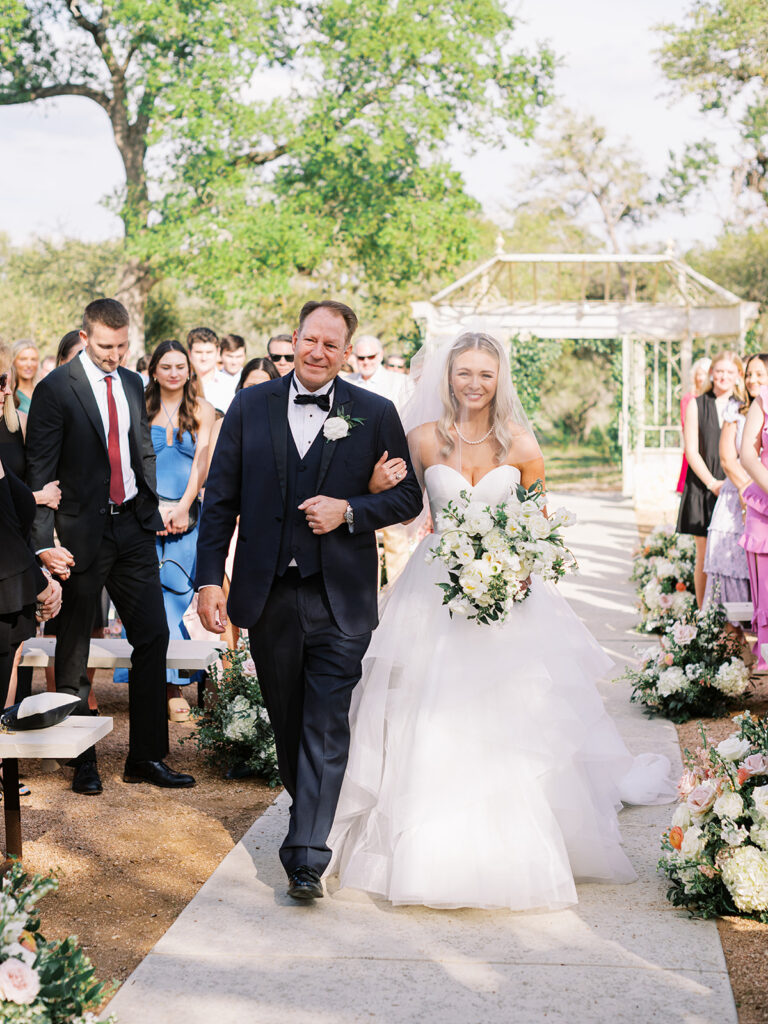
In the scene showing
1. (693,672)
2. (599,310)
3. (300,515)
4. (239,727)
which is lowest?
(693,672)

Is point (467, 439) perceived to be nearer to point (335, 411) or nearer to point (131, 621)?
point (335, 411)

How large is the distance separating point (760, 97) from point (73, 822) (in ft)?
99.6

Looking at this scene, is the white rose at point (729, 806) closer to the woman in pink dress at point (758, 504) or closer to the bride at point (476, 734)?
the bride at point (476, 734)

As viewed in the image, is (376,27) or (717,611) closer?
(717,611)

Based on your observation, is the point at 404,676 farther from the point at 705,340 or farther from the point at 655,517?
the point at 705,340

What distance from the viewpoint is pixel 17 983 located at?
287 centimetres

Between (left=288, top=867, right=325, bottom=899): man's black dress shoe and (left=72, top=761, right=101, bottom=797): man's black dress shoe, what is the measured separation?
5.88 ft

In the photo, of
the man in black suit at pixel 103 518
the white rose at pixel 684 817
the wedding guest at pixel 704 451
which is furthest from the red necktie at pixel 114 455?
the wedding guest at pixel 704 451

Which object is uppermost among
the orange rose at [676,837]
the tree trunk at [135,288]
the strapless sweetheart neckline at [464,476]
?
the tree trunk at [135,288]

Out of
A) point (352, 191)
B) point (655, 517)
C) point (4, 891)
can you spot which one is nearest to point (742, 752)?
point (4, 891)

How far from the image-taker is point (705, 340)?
24250 millimetres

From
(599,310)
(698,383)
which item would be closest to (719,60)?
(599,310)

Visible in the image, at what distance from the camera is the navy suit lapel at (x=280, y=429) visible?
14.9 ft

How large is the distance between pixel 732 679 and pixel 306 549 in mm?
3813
